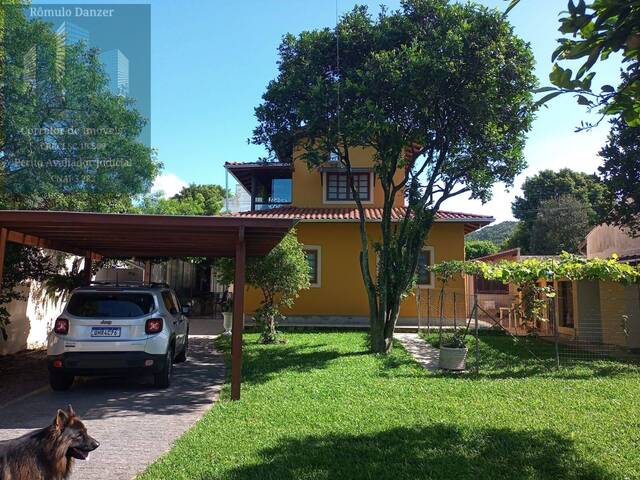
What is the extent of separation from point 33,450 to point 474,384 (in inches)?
269

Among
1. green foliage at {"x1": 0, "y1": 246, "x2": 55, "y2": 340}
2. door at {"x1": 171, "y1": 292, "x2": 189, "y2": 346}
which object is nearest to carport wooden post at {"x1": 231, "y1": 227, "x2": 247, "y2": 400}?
door at {"x1": 171, "y1": 292, "x2": 189, "y2": 346}

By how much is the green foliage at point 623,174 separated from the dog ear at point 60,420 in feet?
48.7

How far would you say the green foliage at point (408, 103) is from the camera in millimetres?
9758

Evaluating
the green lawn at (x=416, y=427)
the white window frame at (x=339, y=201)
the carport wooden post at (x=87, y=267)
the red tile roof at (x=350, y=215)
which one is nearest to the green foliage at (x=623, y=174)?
the red tile roof at (x=350, y=215)

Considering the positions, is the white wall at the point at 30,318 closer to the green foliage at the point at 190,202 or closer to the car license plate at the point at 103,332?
the car license plate at the point at 103,332

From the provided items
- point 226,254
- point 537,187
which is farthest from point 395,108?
point 537,187

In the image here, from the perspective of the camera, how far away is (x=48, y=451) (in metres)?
2.96

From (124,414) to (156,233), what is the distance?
3.11 metres

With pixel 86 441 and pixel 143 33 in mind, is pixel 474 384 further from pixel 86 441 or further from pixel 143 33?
pixel 143 33

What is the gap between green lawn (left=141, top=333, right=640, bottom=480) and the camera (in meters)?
4.36

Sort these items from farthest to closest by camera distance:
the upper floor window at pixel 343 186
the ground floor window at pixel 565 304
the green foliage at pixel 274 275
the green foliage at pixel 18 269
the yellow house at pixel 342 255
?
the upper floor window at pixel 343 186
the yellow house at pixel 342 255
the ground floor window at pixel 565 304
the green foliage at pixel 274 275
the green foliage at pixel 18 269

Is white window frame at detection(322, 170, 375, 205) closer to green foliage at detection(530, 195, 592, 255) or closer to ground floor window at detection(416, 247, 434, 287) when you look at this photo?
ground floor window at detection(416, 247, 434, 287)

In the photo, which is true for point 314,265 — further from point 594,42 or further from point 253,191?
point 594,42

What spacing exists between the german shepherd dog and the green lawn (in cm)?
130
